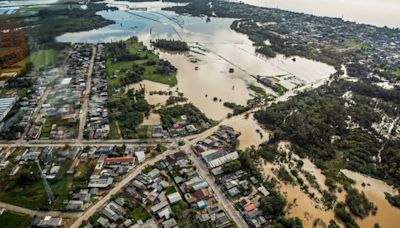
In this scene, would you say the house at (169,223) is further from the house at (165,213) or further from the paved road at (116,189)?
the paved road at (116,189)

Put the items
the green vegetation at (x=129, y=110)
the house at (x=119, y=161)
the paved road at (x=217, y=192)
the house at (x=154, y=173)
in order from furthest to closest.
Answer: the green vegetation at (x=129, y=110)
the house at (x=119, y=161)
the house at (x=154, y=173)
the paved road at (x=217, y=192)

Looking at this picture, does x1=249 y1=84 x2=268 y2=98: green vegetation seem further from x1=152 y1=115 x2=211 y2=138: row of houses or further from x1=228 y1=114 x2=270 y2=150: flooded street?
x1=152 y1=115 x2=211 y2=138: row of houses

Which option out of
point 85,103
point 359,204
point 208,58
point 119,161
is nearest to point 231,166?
point 119,161

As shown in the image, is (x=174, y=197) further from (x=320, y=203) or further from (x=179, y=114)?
(x=179, y=114)

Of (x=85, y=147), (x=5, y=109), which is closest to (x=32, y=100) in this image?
(x=5, y=109)

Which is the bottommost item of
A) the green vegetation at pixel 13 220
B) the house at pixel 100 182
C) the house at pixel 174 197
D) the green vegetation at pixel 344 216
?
the green vegetation at pixel 13 220

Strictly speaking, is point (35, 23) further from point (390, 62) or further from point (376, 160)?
point (390, 62)

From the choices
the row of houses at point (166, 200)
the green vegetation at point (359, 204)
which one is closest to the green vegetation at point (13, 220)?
the row of houses at point (166, 200)
